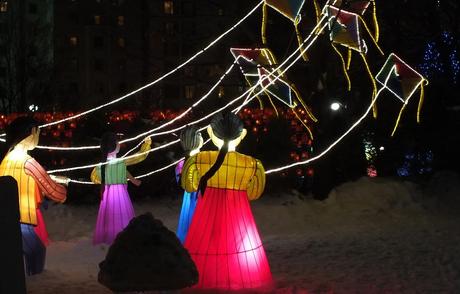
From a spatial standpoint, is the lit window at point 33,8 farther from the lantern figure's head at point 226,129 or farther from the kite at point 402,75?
the lantern figure's head at point 226,129

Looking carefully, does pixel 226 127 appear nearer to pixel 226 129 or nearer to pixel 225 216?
pixel 226 129

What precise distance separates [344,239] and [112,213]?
3.58 m

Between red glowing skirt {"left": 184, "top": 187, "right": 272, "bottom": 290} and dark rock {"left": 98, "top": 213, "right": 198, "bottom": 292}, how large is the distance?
5.95 feet

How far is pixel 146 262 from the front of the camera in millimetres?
5207

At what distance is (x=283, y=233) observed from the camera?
1162 centimetres

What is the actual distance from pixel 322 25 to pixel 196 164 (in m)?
4.92

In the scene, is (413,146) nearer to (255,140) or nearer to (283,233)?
(255,140)

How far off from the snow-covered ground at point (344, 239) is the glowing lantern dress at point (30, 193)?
24cm

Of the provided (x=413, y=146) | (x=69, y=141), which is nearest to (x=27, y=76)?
(x=69, y=141)

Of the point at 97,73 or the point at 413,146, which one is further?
the point at 97,73

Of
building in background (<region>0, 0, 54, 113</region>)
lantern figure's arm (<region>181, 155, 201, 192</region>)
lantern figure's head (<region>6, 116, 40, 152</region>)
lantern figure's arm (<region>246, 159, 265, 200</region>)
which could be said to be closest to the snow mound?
lantern figure's arm (<region>246, 159, 265, 200</region>)

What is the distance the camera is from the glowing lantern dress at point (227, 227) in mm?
7242

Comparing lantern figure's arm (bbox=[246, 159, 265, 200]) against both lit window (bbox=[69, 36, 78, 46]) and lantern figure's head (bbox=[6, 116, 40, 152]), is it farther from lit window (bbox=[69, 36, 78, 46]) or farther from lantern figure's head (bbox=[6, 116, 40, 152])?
lit window (bbox=[69, 36, 78, 46])

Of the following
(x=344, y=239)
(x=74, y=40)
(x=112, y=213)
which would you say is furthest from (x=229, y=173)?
(x=74, y=40)
